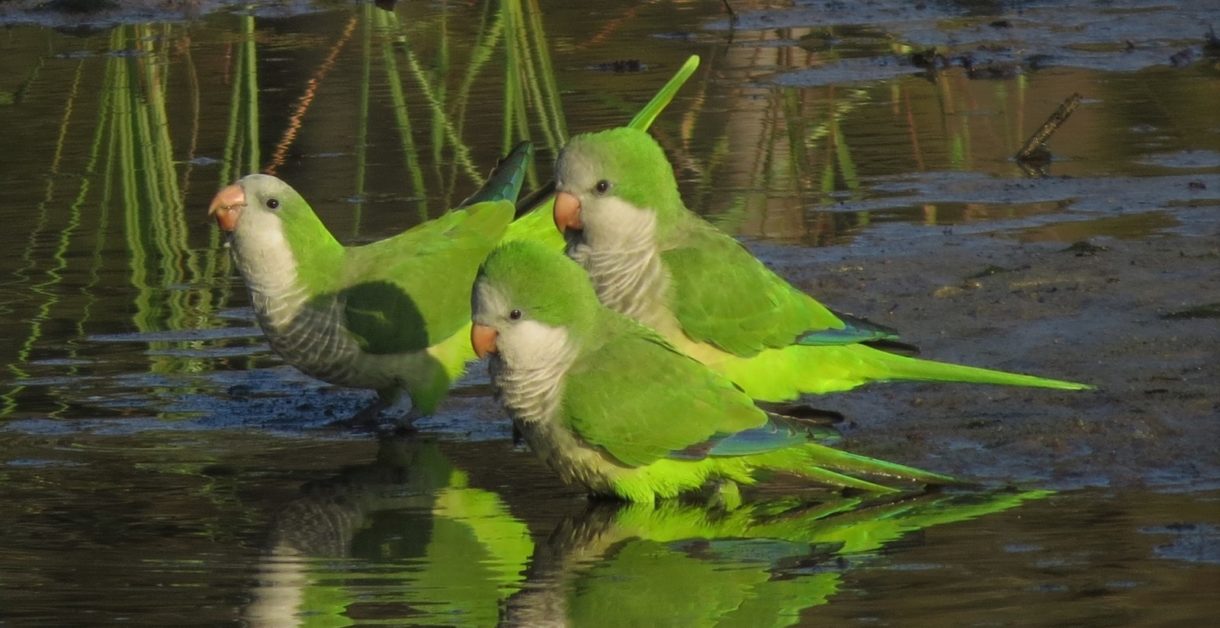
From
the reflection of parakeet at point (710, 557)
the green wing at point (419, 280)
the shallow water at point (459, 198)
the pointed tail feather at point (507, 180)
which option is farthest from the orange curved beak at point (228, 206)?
the reflection of parakeet at point (710, 557)

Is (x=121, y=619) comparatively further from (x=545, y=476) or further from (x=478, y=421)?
(x=478, y=421)

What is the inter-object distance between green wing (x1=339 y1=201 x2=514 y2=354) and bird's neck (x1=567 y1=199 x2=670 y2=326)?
0.57m

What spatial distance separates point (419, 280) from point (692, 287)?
91cm

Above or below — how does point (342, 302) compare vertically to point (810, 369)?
above

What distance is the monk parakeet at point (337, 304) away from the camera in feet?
19.4

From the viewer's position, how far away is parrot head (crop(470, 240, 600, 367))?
4.82m

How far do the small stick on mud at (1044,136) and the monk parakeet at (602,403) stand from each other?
4027 millimetres

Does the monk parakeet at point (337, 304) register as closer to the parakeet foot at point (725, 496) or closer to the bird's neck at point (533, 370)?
the bird's neck at point (533, 370)

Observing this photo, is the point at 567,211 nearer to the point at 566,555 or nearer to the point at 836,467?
the point at 836,467

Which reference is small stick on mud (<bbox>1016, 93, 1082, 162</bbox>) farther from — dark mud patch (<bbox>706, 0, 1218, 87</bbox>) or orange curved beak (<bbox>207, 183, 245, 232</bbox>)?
orange curved beak (<bbox>207, 183, 245, 232</bbox>)

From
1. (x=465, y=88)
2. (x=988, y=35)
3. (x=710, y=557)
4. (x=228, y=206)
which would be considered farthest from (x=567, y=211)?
(x=988, y=35)

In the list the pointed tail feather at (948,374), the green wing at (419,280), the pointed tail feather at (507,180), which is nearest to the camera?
the pointed tail feather at (948,374)

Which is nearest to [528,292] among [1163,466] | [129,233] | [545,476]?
[545,476]

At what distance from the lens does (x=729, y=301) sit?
226 inches
